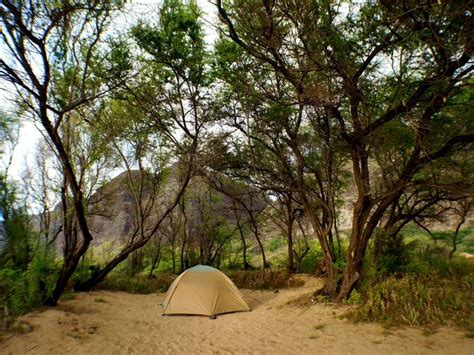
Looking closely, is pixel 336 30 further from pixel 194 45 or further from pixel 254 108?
pixel 194 45

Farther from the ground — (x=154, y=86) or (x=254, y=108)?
(x=154, y=86)

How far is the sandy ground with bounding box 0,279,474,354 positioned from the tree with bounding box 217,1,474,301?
1.95m

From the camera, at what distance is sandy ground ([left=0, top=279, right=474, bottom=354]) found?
500cm

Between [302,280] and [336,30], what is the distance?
9.51 m

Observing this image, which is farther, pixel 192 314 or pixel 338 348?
pixel 192 314

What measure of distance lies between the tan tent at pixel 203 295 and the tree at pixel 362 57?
9.79 ft

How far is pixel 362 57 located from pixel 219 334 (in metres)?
6.84

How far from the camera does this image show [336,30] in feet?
20.9

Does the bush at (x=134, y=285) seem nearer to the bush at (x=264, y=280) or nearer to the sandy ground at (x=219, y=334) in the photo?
the sandy ground at (x=219, y=334)

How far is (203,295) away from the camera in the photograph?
8.66 m

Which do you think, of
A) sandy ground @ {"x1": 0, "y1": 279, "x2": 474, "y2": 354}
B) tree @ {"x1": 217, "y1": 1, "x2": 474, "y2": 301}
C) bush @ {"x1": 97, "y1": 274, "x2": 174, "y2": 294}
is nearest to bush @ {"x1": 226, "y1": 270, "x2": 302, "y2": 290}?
bush @ {"x1": 97, "y1": 274, "x2": 174, "y2": 294}

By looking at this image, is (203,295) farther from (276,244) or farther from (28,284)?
(276,244)

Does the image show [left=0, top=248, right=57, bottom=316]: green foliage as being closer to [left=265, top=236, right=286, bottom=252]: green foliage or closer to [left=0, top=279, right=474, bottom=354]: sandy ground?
[left=0, top=279, right=474, bottom=354]: sandy ground

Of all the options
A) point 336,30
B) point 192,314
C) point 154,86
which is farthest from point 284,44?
point 192,314
